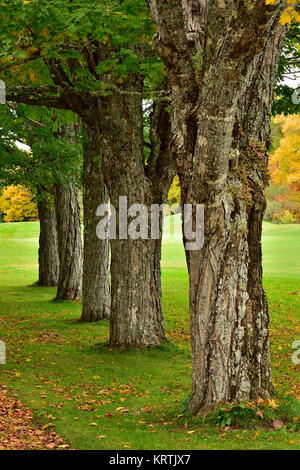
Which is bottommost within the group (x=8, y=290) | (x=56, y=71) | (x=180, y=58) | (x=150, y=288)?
(x=8, y=290)

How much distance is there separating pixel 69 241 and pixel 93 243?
4606mm

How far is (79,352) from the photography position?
1183 cm

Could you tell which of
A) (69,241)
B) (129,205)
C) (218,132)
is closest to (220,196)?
(218,132)

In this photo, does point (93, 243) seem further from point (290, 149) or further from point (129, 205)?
point (290, 149)


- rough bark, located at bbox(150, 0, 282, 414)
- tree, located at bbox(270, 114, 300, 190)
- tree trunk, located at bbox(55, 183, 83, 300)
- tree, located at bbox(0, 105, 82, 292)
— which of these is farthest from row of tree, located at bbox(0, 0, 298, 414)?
tree, located at bbox(270, 114, 300, 190)

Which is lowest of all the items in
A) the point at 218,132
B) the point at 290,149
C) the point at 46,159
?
the point at 218,132

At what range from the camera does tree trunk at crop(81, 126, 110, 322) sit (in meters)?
14.5

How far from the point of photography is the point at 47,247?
939 inches

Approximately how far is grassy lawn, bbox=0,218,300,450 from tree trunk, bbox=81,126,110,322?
726 mm

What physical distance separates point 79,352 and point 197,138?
6.67m

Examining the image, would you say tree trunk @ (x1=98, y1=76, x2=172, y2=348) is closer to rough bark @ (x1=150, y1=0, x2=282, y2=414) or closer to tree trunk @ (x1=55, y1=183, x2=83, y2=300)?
rough bark @ (x1=150, y1=0, x2=282, y2=414)

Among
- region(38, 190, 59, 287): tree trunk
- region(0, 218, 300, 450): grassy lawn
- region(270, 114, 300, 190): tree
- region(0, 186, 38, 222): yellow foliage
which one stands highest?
region(270, 114, 300, 190): tree
